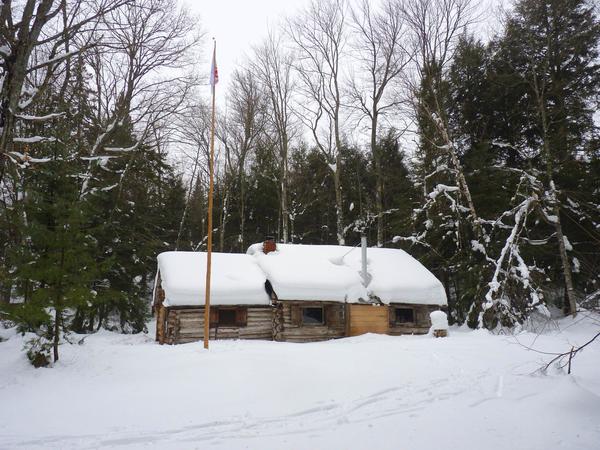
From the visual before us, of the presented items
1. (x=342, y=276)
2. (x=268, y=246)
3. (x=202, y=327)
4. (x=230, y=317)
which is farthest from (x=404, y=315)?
(x=202, y=327)

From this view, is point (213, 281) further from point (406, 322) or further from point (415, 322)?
point (415, 322)

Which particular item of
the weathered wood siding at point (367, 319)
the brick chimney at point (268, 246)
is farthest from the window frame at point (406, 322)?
the brick chimney at point (268, 246)

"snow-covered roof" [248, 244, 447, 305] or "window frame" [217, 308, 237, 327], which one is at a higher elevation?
"snow-covered roof" [248, 244, 447, 305]

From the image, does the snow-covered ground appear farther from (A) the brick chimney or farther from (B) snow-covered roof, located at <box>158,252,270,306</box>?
(A) the brick chimney

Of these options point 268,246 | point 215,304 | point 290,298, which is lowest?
point 215,304

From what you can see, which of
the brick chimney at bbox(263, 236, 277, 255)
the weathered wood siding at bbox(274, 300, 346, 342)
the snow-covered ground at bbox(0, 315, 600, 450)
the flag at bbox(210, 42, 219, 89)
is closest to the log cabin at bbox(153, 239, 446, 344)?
the weathered wood siding at bbox(274, 300, 346, 342)

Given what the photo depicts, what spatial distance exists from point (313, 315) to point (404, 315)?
172 inches

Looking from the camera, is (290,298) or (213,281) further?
(290,298)

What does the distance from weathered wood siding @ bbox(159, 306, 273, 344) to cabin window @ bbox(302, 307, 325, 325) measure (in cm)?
169

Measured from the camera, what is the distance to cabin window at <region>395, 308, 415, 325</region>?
18109 millimetres

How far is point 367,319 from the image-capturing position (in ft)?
54.4

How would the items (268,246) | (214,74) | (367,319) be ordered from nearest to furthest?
(214,74) < (367,319) < (268,246)

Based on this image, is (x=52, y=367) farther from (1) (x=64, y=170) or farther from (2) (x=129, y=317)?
(2) (x=129, y=317)

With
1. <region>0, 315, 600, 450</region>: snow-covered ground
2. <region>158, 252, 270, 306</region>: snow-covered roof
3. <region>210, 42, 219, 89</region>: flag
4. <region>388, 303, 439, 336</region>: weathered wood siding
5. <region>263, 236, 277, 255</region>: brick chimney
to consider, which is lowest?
<region>0, 315, 600, 450</region>: snow-covered ground
